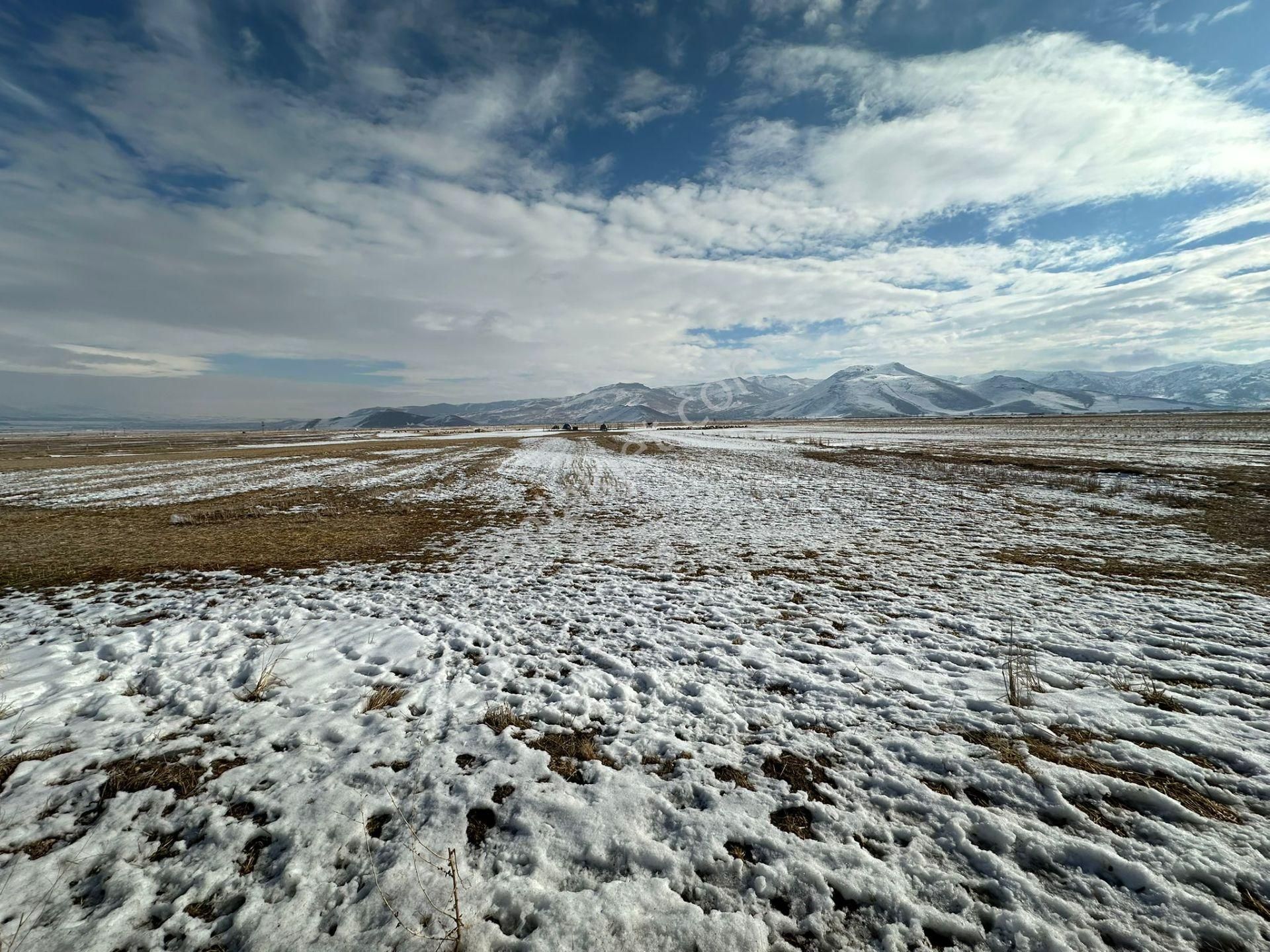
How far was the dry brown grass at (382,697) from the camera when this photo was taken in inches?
247

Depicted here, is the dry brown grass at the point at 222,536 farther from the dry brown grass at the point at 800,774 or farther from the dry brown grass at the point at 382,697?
the dry brown grass at the point at 800,774

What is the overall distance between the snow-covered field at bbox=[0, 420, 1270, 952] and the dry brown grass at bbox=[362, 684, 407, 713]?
2.4 inches

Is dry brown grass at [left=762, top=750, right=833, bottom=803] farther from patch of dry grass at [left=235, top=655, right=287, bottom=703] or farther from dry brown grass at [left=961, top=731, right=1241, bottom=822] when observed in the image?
patch of dry grass at [left=235, top=655, right=287, bottom=703]

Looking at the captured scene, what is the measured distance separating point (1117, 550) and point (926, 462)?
2312cm

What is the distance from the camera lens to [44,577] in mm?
11492

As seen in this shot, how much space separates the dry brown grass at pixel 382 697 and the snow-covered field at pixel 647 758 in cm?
6

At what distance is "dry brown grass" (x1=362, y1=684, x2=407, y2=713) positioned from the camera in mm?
6275

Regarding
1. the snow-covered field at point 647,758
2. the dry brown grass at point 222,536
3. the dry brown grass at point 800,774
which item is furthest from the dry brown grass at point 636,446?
the dry brown grass at point 800,774

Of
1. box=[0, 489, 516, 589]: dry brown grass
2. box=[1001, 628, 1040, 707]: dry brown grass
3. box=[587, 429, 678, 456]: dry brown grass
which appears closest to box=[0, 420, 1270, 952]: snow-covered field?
box=[1001, 628, 1040, 707]: dry brown grass

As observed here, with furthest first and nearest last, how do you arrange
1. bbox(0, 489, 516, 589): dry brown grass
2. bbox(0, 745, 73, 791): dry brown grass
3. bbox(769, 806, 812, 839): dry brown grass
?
1. bbox(0, 489, 516, 589): dry brown grass
2. bbox(0, 745, 73, 791): dry brown grass
3. bbox(769, 806, 812, 839): dry brown grass

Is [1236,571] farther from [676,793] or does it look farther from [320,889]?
[320,889]

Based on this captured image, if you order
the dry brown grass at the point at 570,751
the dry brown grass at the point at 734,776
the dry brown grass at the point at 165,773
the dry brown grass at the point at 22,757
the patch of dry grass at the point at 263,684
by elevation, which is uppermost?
the dry brown grass at the point at 22,757

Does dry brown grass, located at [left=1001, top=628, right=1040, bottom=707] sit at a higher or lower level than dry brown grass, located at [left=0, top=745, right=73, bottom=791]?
lower

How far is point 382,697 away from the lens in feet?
21.1
